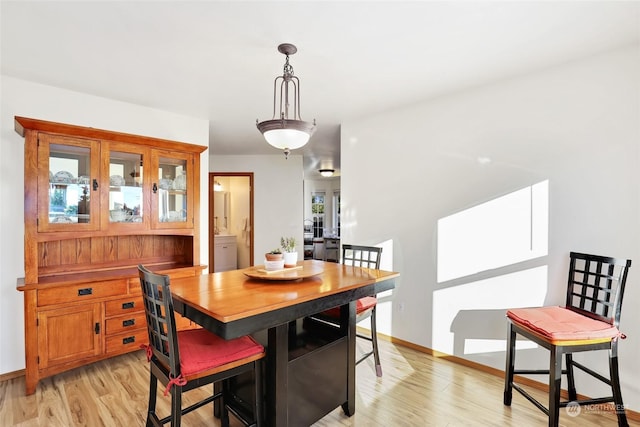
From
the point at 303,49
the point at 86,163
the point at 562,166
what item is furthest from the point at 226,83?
the point at 562,166

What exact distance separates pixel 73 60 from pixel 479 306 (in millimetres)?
3742

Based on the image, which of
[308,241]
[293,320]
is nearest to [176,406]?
[293,320]

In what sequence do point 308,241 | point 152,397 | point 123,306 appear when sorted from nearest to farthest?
point 152,397 < point 123,306 < point 308,241

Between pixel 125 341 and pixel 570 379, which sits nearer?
pixel 570 379

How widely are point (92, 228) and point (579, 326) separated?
3612mm

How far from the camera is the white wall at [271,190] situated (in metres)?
6.05

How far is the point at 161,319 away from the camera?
154 cm

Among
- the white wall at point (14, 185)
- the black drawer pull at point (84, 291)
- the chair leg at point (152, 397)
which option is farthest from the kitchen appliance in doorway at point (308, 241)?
the chair leg at point (152, 397)

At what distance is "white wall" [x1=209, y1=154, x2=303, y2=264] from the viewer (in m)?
6.05

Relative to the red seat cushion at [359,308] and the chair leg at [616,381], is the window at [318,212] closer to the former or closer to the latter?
the red seat cushion at [359,308]

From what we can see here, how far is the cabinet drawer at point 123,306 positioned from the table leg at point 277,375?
180cm

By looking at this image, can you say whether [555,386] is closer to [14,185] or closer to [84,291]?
[84,291]

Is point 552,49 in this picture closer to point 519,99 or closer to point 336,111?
point 519,99

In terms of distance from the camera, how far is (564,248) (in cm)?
237
